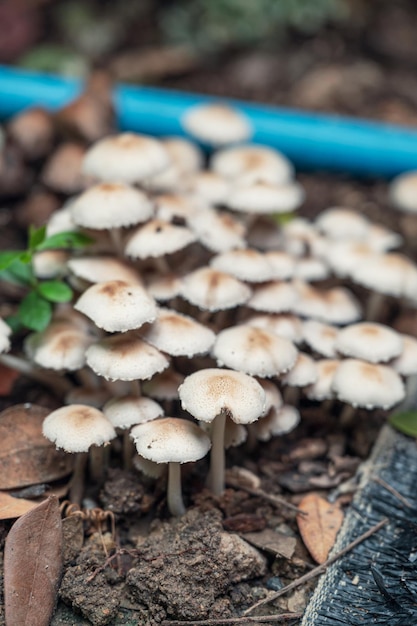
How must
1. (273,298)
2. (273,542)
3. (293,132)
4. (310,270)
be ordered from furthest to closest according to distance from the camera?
1. (293,132)
2. (310,270)
3. (273,298)
4. (273,542)

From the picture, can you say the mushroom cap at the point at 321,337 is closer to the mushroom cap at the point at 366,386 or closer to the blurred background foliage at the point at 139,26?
the mushroom cap at the point at 366,386

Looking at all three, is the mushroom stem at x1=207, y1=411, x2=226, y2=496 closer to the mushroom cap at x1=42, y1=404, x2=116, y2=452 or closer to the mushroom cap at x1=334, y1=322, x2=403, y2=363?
the mushroom cap at x1=42, y1=404, x2=116, y2=452

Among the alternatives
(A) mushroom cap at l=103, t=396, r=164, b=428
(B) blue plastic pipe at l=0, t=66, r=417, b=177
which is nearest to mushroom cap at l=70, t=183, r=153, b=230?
(A) mushroom cap at l=103, t=396, r=164, b=428

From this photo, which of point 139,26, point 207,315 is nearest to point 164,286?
point 207,315

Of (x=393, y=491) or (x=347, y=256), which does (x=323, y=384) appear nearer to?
(x=393, y=491)

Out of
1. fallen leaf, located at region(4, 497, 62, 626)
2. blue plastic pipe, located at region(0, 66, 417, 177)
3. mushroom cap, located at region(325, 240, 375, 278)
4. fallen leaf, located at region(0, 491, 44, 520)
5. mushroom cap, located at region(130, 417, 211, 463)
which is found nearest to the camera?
fallen leaf, located at region(4, 497, 62, 626)
